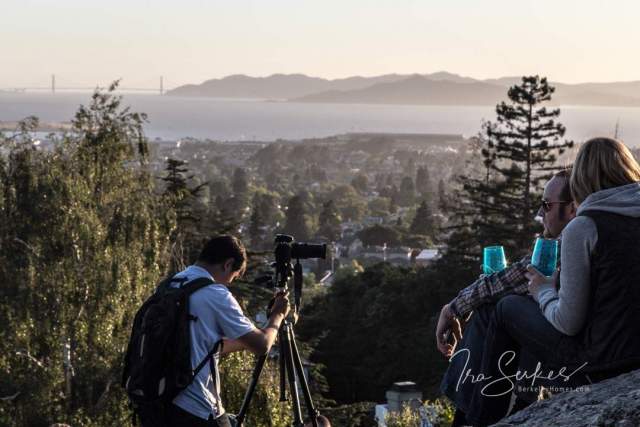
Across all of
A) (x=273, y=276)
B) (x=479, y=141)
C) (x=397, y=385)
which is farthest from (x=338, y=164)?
(x=273, y=276)

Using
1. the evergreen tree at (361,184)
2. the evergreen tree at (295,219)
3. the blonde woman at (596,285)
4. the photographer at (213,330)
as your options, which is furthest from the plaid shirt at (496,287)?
the evergreen tree at (361,184)

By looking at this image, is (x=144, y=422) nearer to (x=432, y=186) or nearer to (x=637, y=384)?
(x=637, y=384)

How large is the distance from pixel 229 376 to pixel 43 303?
3402 millimetres

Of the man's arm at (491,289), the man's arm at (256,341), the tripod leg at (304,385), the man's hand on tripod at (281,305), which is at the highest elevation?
the man's arm at (491,289)

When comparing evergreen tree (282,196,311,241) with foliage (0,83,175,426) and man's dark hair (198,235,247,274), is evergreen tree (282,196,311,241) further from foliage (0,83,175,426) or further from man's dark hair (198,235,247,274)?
man's dark hair (198,235,247,274)

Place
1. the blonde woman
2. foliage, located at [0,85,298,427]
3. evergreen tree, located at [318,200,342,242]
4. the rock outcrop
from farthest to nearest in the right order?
evergreen tree, located at [318,200,342,242]
foliage, located at [0,85,298,427]
the blonde woman
the rock outcrop

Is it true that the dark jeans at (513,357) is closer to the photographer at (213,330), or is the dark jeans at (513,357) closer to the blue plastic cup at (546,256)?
the blue plastic cup at (546,256)

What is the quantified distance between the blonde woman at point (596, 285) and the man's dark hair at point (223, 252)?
104cm

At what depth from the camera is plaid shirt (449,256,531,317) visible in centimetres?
317

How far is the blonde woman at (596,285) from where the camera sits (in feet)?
8.77

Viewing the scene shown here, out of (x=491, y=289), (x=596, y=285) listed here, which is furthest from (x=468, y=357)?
(x=596, y=285)

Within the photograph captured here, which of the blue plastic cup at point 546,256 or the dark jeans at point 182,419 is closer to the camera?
the blue plastic cup at point 546,256

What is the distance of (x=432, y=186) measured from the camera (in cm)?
11406
